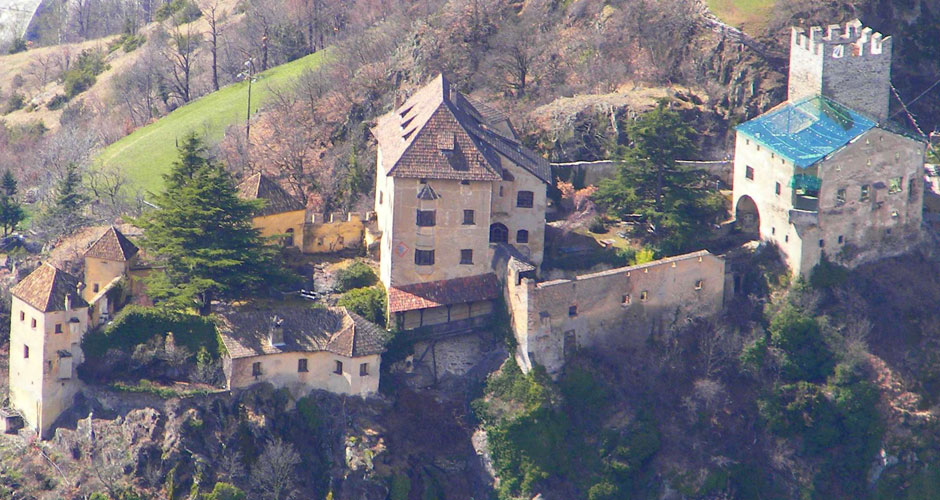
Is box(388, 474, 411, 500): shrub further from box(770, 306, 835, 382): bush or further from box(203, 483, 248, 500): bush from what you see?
box(770, 306, 835, 382): bush

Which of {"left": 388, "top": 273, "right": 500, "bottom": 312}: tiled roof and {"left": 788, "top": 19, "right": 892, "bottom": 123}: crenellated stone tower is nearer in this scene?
{"left": 388, "top": 273, "right": 500, "bottom": 312}: tiled roof

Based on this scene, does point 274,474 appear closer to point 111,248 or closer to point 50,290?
point 50,290

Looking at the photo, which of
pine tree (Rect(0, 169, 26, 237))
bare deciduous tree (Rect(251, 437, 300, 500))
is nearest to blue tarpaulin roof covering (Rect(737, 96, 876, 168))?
bare deciduous tree (Rect(251, 437, 300, 500))

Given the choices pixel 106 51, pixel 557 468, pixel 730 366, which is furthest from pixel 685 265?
pixel 106 51

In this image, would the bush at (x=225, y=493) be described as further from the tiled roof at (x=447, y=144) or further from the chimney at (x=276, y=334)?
the tiled roof at (x=447, y=144)

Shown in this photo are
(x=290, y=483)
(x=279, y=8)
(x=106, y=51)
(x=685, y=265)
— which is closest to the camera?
(x=290, y=483)

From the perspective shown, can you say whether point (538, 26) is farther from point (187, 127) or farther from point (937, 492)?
point (937, 492)

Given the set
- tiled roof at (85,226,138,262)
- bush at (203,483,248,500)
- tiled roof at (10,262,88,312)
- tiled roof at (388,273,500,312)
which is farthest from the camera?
tiled roof at (85,226,138,262)
